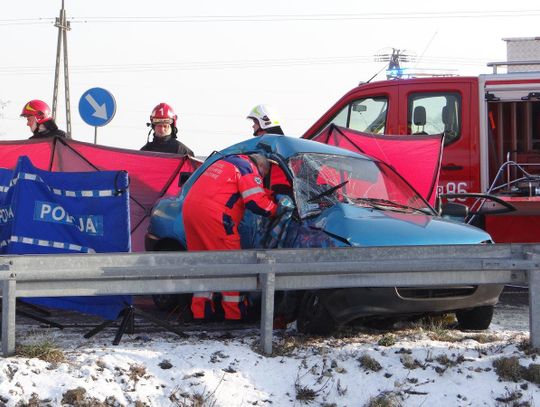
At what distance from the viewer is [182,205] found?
332 inches

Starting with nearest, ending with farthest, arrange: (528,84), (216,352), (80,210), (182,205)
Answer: (216,352)
(80,210)
(182,205)
(528,84)

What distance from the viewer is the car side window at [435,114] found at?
1180 cm

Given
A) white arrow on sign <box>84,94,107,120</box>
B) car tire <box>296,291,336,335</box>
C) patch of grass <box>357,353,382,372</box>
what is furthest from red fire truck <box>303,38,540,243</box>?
patch of grass <box>357,353,382,372</box>

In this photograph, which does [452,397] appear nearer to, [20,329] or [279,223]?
[279,223]

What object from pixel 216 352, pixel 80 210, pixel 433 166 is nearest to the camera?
pixel 216 352

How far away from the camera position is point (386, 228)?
705cm

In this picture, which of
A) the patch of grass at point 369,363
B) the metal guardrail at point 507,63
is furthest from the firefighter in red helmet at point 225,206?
the metal guardrail at point 507,63

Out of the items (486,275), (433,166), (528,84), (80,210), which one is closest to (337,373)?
(486,275)

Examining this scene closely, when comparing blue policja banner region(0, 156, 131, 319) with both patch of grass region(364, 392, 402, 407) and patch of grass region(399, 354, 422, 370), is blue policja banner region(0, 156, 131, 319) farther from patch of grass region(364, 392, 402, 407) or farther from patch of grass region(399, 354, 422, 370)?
patch of grass region(364, 392, 402, 407)

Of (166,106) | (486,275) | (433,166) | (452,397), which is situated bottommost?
(452,397)

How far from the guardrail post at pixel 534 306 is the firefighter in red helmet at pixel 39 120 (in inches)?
282

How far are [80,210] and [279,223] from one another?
1.56 m

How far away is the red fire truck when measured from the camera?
1170cm

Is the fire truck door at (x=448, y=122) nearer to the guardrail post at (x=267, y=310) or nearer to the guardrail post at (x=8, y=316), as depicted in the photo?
the guardrail post at (x=267, y=310)
